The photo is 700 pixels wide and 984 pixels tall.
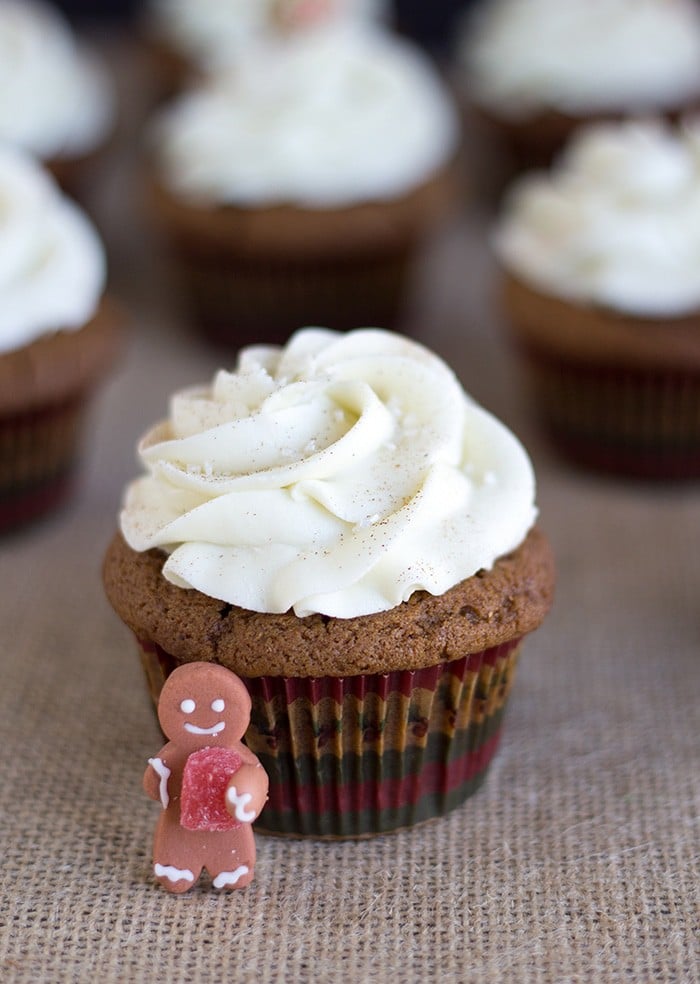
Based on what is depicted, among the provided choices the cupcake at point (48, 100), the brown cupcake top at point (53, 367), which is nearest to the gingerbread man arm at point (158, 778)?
the brown cupcake top at point (53, 367)

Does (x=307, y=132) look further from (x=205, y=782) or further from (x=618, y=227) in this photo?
(x=205, y=782)

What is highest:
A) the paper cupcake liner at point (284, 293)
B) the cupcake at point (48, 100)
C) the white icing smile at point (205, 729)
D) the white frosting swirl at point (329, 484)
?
the white frosting swirl at point (329, 484)

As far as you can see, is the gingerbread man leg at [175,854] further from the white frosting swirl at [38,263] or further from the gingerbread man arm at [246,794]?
the white frosting swirl at [38,263]

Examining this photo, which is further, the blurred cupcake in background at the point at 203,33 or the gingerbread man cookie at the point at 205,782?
the blurred cupcake in background at the point at 203,33

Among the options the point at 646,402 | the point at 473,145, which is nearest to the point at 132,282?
the point at 473,145

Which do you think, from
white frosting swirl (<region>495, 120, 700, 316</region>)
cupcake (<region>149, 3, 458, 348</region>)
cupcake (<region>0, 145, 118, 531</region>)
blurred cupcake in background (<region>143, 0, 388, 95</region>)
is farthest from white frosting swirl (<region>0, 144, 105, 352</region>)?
blurred cupcake in background (<region>143, 0, 388, 95</region>)

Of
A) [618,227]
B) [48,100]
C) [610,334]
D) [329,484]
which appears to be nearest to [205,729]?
[329,484]

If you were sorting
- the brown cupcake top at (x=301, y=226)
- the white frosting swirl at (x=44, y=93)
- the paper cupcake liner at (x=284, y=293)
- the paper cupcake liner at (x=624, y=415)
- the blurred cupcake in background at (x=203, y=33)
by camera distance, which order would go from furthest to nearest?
the blurred cupcake in background at (x=203, y=33), the white frosting swirl at (x=44, y=93), the paper cupcake liner at (x=284, y=293), the brown cupcake top at (x=301, y=226), the paper cupcake liner at (x=624, y=415)

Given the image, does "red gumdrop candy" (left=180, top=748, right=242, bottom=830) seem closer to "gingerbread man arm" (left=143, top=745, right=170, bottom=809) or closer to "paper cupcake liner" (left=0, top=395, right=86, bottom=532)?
"gingerbread man arm" (left=143, top=745, right=170, bottom=809)
